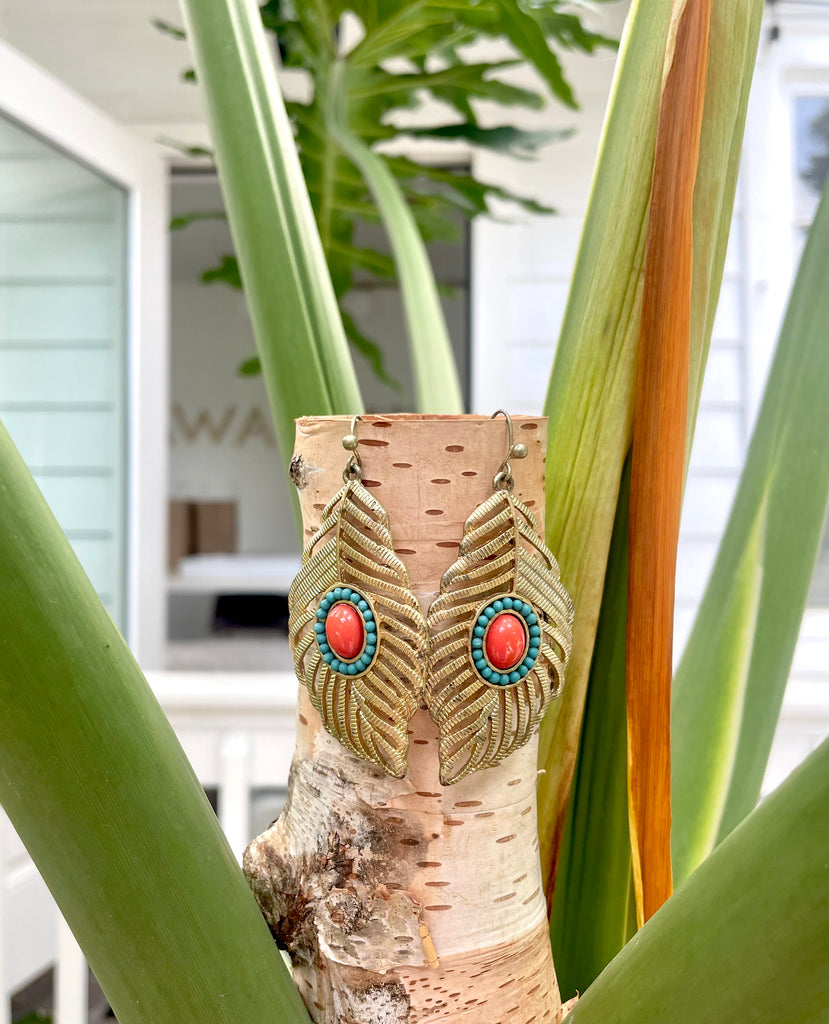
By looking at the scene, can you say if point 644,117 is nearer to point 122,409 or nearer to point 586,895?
point 586,895

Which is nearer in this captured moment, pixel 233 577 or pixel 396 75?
pixel 396 75

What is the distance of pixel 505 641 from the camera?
0.27m

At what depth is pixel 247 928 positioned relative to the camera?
0.25 m

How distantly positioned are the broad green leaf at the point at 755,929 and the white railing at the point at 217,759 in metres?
0.80

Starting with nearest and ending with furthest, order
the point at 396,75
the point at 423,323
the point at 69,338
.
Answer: the point at 423,323, the point at 396,75, the point at 69,338

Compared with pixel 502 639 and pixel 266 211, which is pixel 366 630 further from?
pixel 266 211

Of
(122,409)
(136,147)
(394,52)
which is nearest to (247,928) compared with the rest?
(394,52)

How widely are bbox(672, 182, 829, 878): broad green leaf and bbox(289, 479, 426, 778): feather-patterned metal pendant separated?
0.71 feet

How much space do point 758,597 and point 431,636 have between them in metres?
0.22

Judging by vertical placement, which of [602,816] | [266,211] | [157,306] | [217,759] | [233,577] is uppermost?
[157,306]

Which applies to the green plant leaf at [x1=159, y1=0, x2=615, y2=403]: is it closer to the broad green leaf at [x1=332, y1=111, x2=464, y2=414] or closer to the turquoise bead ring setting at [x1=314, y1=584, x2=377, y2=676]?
Answer: the broad green leaf at [x1=332, y1=111, x2=464, y2=414]

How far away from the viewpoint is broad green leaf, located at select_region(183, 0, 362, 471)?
0.36 m

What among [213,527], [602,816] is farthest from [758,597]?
[213,527]

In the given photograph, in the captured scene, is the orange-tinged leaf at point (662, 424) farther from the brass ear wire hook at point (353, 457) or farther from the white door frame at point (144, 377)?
the white door frame at point (144, 377)
